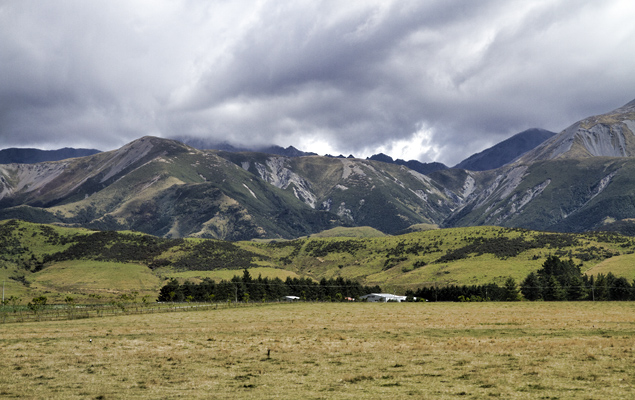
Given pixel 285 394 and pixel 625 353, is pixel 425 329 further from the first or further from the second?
pixel 285 394

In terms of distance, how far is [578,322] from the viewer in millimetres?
64125

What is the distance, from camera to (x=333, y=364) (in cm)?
3616

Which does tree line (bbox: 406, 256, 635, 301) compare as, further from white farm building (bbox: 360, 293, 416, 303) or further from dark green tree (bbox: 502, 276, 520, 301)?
white farm building (bbox: 360, 293, 416, 303)

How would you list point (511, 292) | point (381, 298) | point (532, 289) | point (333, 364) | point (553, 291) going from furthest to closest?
point (381, 298), point (532, 289), point (511, 292), point (553, 291), point (333, 364)

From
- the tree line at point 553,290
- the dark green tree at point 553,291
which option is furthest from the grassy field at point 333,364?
the tree line at point 553,290

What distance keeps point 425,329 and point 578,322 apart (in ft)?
72.0

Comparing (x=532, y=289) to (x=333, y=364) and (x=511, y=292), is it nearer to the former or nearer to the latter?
(x=511, y=292)

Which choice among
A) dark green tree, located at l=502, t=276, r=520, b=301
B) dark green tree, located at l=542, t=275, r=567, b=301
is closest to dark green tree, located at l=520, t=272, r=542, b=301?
dark green tree, located at l=542, t=275, r=567, b=301

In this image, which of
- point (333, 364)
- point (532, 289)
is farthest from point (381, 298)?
point (333, 364)

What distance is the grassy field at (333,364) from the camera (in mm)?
26953

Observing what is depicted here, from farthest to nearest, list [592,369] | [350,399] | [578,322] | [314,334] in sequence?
[578,322] < [314,334] < [592,369] < [350,399]

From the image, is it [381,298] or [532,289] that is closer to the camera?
[532,289]

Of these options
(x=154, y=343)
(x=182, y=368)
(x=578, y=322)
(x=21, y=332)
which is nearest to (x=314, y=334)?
(x=154, y=343)

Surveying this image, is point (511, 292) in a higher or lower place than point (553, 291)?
lower
